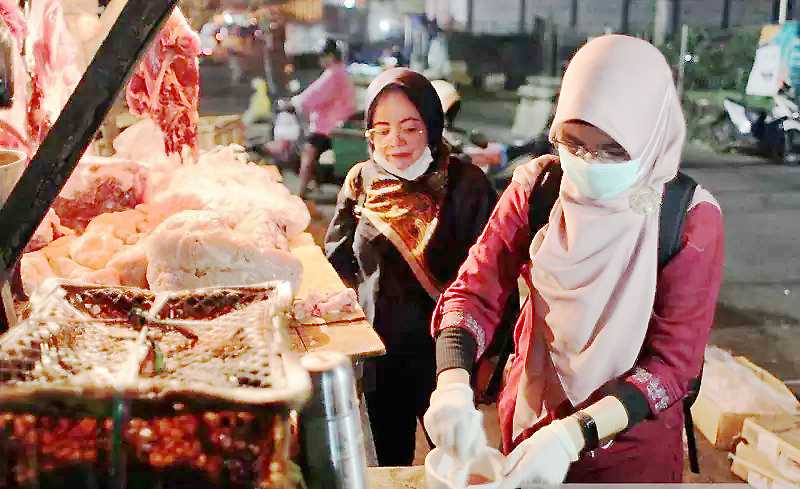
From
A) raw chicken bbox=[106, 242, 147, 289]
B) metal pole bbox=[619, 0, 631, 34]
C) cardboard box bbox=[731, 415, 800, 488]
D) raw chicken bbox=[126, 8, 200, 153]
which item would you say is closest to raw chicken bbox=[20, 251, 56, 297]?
raw chicken bbox=[106, 242, 147, 289]

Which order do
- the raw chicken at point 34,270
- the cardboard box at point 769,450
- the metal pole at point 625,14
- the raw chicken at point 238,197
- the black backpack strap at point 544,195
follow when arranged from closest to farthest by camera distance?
the black backpack strap at point 544,195, the raw chicken at point 34,270, the raw chicken at point 238,197, the cardboard box at point 769,450, the metal pole at point 625,14

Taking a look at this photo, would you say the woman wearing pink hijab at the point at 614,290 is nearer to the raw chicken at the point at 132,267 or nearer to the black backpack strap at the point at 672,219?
the black backpack strap at the point at 672,219

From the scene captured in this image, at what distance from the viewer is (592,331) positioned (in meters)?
1.91

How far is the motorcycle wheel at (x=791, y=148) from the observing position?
497 inches

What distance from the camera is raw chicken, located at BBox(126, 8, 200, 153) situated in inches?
128

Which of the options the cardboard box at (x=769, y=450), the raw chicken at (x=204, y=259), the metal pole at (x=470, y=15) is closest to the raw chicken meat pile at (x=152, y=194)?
the raw chicken at (x=204, y=259)

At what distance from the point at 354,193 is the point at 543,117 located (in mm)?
9292

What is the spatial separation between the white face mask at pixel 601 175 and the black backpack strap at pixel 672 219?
10 centimetres

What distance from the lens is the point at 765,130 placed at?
13219 millimetres

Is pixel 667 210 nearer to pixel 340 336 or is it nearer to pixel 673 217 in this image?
pixel 673 217

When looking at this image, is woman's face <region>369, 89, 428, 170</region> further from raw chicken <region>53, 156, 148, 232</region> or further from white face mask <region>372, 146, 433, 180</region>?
raw chicken <region>53, 156, 148, 232</region>

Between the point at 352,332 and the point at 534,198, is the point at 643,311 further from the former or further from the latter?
the point at 352,332

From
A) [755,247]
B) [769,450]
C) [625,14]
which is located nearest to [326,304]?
[769,450]

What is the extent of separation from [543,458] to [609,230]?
2.13 ft
